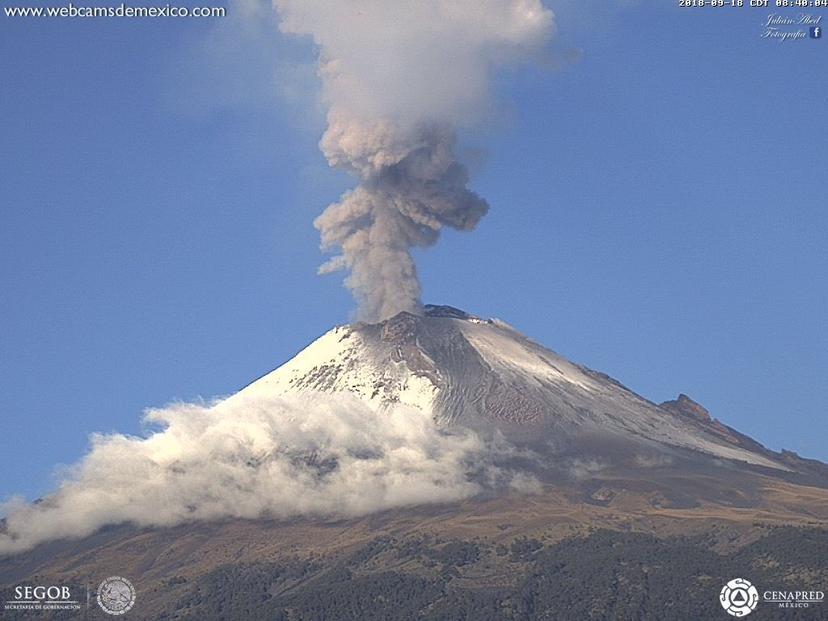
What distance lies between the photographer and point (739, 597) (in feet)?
478

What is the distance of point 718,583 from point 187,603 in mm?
46676

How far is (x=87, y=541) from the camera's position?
641 feet

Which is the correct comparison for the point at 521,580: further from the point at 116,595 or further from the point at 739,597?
the point at 116,595

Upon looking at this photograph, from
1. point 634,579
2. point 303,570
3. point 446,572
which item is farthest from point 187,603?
point 634,579

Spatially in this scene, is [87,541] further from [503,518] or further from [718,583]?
[718,583]

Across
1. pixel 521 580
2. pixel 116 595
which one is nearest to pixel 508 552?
pixel 521 580

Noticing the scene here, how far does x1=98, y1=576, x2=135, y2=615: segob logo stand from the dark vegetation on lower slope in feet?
15.2

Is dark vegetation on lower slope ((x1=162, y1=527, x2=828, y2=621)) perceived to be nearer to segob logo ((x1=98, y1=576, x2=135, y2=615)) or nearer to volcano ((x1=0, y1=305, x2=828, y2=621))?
volcano ((x1=0, y1=305, x2=828, y2=621))

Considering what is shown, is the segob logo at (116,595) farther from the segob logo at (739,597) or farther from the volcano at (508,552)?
the segob logo at (739,597)

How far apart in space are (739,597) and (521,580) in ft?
68.8

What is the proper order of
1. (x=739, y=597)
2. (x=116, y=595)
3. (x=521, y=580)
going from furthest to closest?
1. (x=116, y=595)
2. (x=521, y=580)
3. (x=739, y=597)

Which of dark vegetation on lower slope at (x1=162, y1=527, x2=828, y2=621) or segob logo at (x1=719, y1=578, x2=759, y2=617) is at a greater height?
dark vegetation on lower slope at (x1=162, y1=527, x2=828, y2=621)

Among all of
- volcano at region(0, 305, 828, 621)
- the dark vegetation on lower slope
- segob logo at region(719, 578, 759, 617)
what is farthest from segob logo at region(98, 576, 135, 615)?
segob logo at region(719, 578, 759, 617)

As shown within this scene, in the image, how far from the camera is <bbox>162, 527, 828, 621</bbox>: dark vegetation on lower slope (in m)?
149
